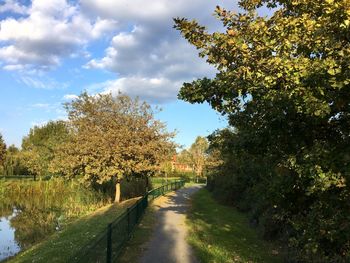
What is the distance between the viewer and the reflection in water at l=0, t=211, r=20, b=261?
57.9ft

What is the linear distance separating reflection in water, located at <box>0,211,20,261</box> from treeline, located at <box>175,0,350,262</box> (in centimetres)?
1236

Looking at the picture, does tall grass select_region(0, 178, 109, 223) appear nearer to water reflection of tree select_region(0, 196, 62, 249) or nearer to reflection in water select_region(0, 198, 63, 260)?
water reflection of tree select_region(0, 196, 62, 249)

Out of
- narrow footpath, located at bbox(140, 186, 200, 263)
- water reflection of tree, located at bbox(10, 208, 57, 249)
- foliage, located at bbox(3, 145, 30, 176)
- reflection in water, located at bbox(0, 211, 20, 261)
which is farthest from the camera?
foliage, located at bbox(3, 145, 30, 176)

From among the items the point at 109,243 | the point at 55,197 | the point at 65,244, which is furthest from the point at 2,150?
the point at 109,243

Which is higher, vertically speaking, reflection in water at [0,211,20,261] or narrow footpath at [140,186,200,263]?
narrow footpath at [140,186,200,263]

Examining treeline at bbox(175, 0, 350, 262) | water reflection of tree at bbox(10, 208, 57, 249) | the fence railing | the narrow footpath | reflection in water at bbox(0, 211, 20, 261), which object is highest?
treeline at bbox(175, 0, 350, 262)

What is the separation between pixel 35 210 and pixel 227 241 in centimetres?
1804

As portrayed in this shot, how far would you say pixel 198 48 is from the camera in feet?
28.7

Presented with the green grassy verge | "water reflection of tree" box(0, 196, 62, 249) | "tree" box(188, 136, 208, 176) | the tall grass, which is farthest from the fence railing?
"tree" box(188, 136, 208, 176)

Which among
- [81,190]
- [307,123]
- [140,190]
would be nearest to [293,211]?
[307,123]

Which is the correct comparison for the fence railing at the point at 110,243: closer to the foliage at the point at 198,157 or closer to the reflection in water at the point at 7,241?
the reflection in water at the point at 7,241

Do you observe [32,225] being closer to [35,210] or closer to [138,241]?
[35,210]

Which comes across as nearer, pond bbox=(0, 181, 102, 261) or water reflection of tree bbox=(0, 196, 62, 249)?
pond bbox=(0, 181, 102, 261)

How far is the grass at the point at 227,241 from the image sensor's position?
13.1m
